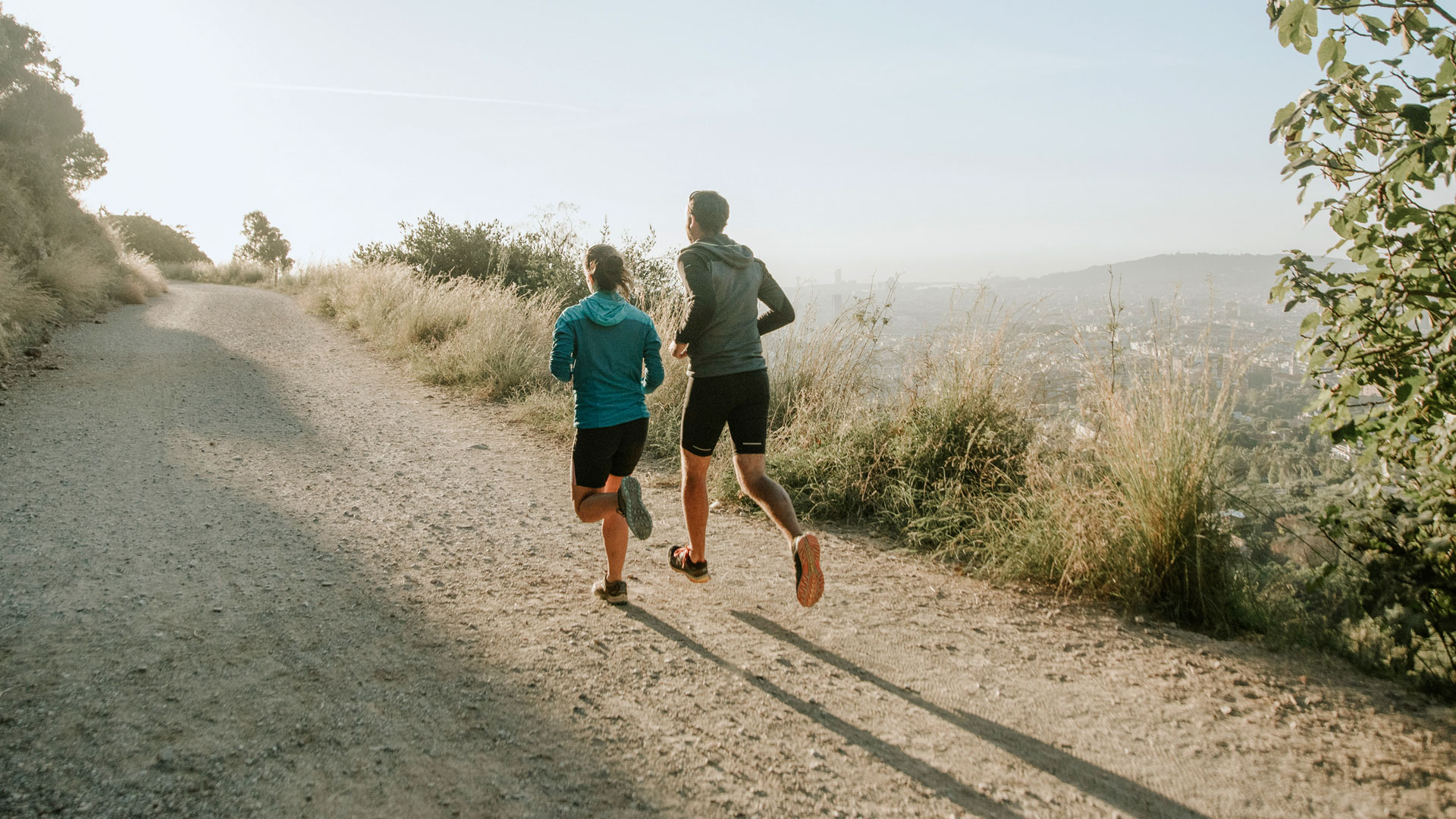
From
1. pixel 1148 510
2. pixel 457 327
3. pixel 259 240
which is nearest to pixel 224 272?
pixel 259 240

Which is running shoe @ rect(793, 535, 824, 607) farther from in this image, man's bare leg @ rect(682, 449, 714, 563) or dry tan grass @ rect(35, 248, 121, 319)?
dry tan grass @ rect(35, 248, 121, 319)

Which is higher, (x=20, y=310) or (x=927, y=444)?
(x=20, y=310)

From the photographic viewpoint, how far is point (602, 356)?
3.26 metres

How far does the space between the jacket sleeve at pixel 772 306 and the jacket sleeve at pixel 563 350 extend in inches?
34.8

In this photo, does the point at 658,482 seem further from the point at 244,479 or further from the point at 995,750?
the point at 995,750

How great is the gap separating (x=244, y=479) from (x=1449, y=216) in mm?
6369

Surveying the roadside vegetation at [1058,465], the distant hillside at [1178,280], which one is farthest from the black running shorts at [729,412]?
the distant hillside at [1178,280]

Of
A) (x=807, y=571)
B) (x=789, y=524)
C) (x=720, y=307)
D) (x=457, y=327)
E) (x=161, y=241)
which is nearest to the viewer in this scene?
(x=807, y=571)

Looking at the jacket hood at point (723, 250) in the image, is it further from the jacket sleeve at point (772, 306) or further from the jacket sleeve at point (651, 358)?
the jacket sleeve at point (651, 358)

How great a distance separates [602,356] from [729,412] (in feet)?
2.05

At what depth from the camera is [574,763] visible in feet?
7.47

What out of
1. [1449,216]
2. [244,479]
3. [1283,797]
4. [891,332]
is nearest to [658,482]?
[891,332]

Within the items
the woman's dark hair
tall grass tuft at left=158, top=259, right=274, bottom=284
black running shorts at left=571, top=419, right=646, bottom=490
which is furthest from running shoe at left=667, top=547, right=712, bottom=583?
tall grass tuft at left=158, top=259, right=274, bottom=284

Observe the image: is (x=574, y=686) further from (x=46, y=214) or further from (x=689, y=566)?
(x=46, y=214)
